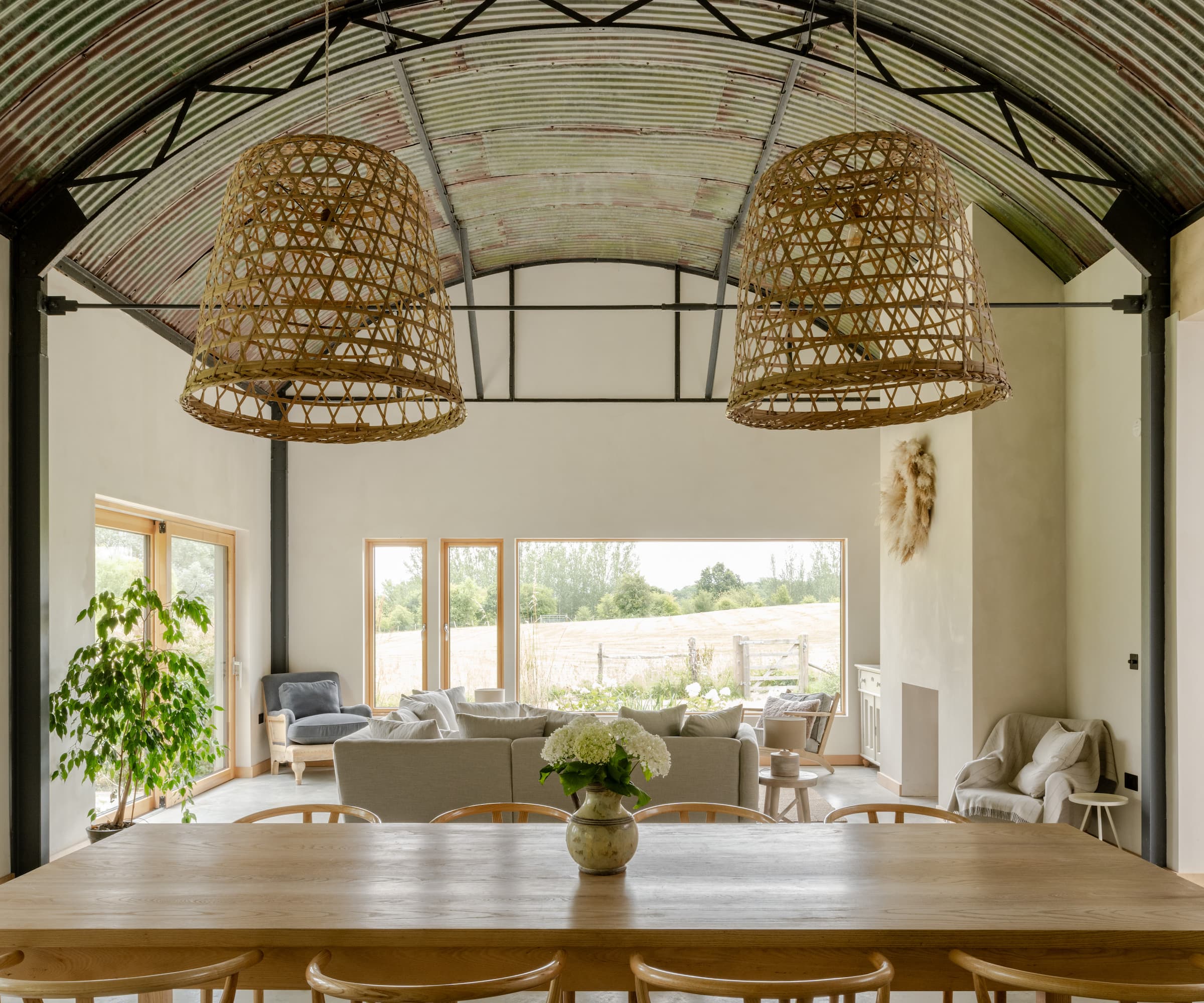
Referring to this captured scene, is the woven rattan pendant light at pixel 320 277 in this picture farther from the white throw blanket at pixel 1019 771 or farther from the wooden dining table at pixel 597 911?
the white throw blanket at pixel 1019 771

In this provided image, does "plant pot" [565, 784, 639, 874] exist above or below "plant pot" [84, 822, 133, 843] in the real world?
above

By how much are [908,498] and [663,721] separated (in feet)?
9.82

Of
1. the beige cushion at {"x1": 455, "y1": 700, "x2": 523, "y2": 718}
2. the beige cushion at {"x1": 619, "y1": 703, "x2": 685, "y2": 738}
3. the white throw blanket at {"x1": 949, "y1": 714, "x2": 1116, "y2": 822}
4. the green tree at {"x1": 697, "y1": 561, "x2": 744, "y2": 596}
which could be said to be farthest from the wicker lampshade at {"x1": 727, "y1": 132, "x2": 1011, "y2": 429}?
the green tree at {"x1": 697, "y1": 561, "x2": 744, "y2": 596}

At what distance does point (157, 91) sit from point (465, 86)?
1.94 m

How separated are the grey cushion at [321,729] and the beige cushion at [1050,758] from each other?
5.32 metres

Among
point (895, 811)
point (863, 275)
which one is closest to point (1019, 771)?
point (895, 811)

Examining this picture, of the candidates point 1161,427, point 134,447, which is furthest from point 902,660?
point 134,447

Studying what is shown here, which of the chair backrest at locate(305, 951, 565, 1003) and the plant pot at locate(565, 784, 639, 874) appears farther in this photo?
the plant pot at locate(565, 784, 639, 874)

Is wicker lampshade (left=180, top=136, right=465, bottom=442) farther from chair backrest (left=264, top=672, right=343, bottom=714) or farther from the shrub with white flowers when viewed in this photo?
chair backrest (left=264, top=672, right=343, bottom=714)

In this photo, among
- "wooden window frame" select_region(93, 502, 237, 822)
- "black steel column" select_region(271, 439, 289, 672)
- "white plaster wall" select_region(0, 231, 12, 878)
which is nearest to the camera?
"white plaster wall" select_region(0, 231, 12, 878)

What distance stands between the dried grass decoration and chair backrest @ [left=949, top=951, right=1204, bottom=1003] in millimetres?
5747

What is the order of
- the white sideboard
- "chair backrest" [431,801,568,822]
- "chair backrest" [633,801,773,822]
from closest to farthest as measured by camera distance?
"chair backrest" [633,801,773,822] → "chair backrest" [431,801,568,822] → the white sideboard

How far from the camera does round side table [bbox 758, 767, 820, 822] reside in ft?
20.9

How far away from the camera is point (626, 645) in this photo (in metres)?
10.1
